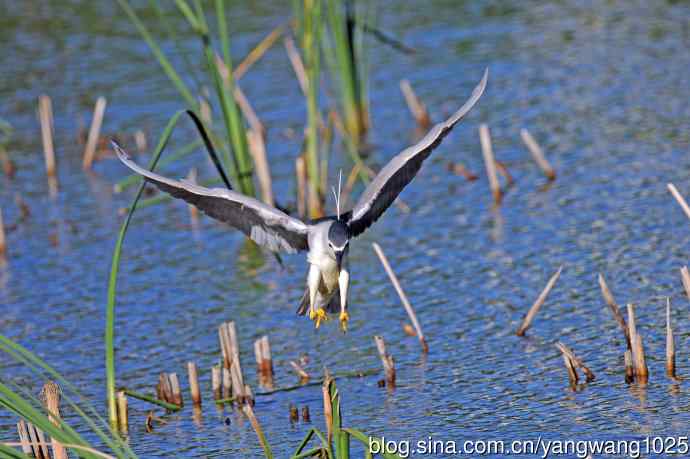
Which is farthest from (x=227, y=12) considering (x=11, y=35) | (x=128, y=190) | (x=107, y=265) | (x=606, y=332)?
(x=606, y=332)

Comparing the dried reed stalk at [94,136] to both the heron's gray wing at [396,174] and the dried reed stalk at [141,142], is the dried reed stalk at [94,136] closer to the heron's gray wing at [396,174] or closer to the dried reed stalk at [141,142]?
the dried reed stalk at [141,142]

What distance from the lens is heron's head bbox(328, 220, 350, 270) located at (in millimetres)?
6387

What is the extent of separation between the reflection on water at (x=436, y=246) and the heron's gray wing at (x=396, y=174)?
3.79 ft

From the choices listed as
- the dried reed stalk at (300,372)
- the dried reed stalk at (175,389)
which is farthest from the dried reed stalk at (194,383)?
the dried reed stalk at (300,372)

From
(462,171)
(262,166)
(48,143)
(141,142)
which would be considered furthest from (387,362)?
(48,143)

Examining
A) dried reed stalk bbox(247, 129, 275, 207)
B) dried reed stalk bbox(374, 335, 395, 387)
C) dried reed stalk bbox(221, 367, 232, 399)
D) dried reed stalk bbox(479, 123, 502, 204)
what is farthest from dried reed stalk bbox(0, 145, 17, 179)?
dried reed stalk bbox(374, 335, 395, 387)

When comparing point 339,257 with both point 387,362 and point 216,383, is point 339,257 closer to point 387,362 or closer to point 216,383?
point 387,362

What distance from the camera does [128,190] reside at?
1245 centimetres

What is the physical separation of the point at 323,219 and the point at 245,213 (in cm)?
44

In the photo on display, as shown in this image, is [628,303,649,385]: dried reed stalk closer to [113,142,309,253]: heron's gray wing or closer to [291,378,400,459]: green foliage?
[113,142,309,253]: heron's gray wing

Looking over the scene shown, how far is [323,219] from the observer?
6.77m

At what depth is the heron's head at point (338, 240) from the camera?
6387mm

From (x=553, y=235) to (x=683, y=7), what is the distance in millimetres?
7174

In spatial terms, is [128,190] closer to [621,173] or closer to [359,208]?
[621,173]
